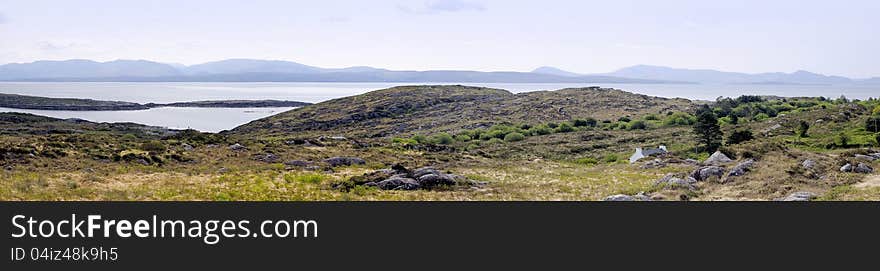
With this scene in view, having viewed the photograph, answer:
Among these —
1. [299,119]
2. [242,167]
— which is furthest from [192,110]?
[242,167]

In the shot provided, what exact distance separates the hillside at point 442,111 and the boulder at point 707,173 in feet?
244

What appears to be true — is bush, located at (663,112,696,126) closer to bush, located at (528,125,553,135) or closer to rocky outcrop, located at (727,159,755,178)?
bush, located at (528,125,553,135)

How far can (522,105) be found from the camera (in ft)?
439

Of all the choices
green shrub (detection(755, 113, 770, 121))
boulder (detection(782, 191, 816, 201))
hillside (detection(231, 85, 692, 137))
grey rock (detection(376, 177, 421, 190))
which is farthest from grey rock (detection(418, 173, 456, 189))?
hillside (detection(231, 85, 692, 137))

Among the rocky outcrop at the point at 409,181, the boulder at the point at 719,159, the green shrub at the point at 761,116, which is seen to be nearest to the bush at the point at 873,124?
the green shrub at the point at 761,116

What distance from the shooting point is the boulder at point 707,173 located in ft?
85.5

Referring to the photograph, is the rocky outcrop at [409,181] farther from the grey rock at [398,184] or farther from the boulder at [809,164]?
the boulder at [809,164]

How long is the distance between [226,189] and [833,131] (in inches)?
2249

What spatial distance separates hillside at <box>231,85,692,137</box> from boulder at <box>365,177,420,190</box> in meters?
72.6

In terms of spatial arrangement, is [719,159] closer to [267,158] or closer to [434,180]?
[434,180]

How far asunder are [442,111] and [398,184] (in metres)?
108

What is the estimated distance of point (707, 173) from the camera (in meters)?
26.3

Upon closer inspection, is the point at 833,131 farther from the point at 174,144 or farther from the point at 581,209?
the point at 174,144

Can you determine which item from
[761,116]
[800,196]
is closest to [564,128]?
[761,116]
